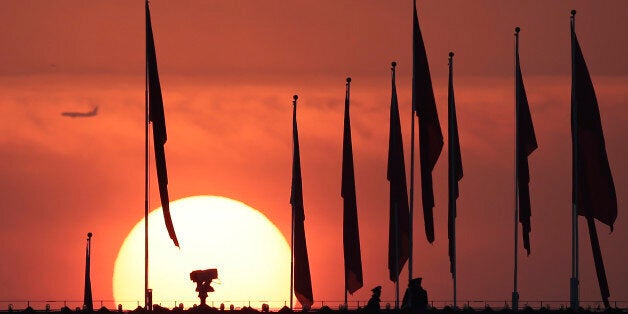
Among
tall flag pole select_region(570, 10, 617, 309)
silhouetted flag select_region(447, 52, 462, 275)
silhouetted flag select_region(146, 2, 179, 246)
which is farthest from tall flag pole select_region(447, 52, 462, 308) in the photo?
silhouetted flag select_region(146, 2, 179, 246)

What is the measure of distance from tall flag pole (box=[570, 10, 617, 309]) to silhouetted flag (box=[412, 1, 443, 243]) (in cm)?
571

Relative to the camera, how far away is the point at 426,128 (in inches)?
4732

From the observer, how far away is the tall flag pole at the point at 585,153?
118 metres

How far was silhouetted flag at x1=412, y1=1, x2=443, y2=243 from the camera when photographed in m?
120

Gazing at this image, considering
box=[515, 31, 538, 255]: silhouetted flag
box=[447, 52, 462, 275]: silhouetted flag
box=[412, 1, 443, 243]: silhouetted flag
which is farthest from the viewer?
box=[447, 52, 462, 275]: silhouetted flag

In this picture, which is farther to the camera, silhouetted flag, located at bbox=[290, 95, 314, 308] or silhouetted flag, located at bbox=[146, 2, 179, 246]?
silhouetted flag, located at bbox=[290, 95, 314, 308]

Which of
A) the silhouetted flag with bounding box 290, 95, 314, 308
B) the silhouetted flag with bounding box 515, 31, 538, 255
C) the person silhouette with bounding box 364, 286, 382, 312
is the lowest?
the person silhouette with bounding box 364, 286, 382, 312

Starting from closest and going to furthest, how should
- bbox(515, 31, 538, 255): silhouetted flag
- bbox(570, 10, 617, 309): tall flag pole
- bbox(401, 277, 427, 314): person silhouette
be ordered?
bbox(401, 277, 427, 314): person silhouette, bbox(570, 10, 617, 309): tall flag pole, bbox(515, 31, 538, 255): silhouetted flag

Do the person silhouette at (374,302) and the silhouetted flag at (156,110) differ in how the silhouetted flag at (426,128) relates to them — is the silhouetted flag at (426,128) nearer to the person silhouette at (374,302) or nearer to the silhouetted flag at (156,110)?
the person silhouette at (374,302)

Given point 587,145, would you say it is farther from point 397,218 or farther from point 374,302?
point 374,302

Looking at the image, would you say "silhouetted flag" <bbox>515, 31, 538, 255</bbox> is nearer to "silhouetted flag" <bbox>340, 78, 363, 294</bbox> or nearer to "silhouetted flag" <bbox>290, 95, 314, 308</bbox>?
"silhouetted flag" <bbox>340, 78, 363, 294</bbox>

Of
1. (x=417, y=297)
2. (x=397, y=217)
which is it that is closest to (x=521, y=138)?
(x=397, y=217)

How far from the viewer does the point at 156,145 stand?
379 ft

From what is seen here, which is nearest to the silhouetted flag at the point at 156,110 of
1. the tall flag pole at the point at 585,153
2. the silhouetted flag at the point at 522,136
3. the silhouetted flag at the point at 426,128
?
the silhouetted flag at the point at 426,128
